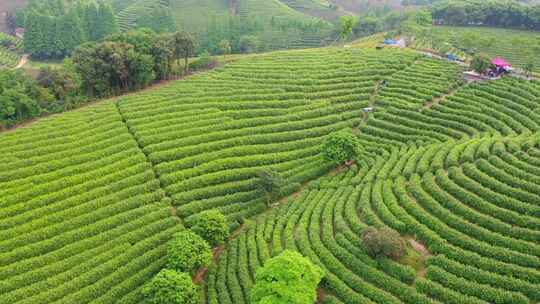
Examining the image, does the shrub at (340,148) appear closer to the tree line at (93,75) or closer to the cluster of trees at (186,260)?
the cluster of trees at (186,260)

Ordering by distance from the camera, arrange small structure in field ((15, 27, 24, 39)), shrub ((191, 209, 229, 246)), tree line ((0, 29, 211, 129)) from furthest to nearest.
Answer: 1. small structure in field ((15, 27, 24, 39))
2. tree line ((0, 29, 211, 129))
3. shrub ((191, 209, 229, 246))

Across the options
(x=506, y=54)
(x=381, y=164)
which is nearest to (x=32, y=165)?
(x=381, y=164)

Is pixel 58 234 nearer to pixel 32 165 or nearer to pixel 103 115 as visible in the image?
pixel 32 165

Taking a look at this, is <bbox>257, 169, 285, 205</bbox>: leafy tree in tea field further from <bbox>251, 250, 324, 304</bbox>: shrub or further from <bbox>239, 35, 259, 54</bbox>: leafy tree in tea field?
<bbox>239, 35, 259, 54</bbox>: leafy tree in tea field

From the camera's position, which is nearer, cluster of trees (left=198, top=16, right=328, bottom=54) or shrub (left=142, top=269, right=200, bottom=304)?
shrub (left=142, top=269, right=200, bottom=304)

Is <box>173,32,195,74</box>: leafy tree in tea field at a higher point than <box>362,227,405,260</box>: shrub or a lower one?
higher

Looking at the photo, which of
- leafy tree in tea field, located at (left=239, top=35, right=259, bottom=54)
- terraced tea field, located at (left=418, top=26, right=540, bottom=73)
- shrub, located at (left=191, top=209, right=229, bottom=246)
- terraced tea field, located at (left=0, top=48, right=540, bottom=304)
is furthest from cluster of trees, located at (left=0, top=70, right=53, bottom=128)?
terraced tea field, located at (left=418, top=26, right=540, bottom=73)

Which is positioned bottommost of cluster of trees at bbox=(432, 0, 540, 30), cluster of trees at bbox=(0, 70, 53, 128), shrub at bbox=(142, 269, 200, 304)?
shrub at bbox=(142, 269, 200, 304)

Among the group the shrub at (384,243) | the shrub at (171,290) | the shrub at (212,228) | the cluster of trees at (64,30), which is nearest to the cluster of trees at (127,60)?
the shrub at (212,228)
